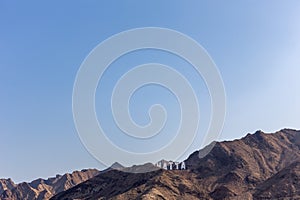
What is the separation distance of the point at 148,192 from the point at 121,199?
13600mm

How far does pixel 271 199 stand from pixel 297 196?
38.9 feet

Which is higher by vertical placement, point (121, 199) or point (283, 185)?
point (283, 185)

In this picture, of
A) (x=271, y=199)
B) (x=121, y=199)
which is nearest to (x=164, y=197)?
(x=121, y=199)

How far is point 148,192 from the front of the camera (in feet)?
647

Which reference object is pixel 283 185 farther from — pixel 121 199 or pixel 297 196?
pixel 121 199

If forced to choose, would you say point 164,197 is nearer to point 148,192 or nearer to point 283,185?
point 148,192

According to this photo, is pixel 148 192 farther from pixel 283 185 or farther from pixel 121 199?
pixel 283 185

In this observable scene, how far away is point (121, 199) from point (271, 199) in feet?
231

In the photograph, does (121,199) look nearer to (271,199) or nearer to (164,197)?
(164,197)

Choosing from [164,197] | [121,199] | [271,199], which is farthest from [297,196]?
[121,199]

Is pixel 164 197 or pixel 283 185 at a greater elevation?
pixel 283 185

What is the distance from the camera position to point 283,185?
655ft

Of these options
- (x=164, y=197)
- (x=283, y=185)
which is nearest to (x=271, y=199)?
(x=283, y=185)

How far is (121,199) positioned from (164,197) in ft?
67.7
